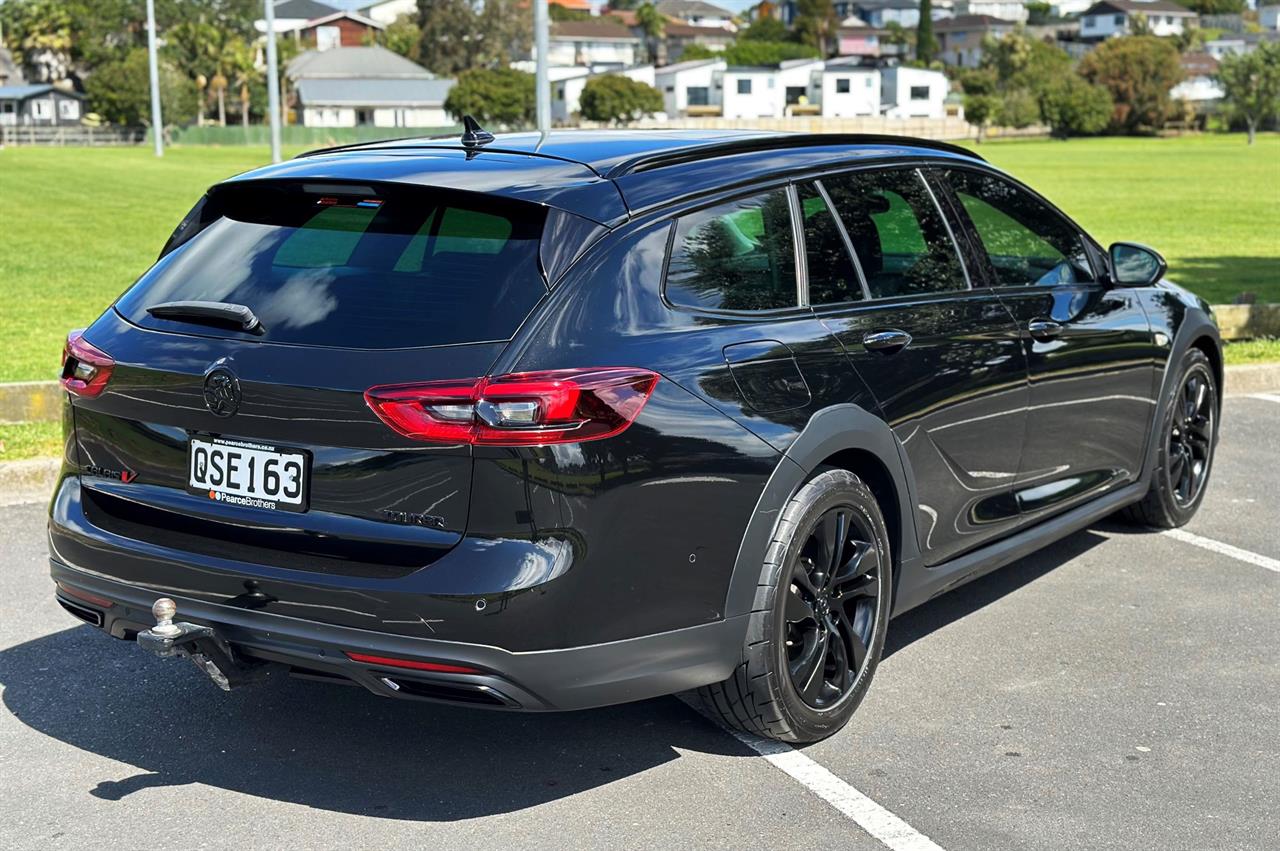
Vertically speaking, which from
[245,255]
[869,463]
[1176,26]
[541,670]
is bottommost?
[541,670]

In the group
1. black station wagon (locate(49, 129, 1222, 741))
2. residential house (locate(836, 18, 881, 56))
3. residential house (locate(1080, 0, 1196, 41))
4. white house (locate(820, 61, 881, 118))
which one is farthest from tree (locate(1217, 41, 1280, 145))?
black station wagon (locate(49, 129, 1222, 741))

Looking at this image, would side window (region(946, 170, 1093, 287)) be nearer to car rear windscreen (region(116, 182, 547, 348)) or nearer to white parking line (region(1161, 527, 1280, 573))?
white parking line (region(1161, 527, 1280, 573))

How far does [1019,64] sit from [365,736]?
146m

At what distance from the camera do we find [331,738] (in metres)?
4.68

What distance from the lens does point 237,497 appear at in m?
4.01

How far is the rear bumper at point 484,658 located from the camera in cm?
381

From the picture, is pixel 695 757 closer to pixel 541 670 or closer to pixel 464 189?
pixel 541 670

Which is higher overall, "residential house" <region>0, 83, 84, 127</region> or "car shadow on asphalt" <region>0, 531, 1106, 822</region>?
"residential house" <region>0, 83, 84, 127</region>

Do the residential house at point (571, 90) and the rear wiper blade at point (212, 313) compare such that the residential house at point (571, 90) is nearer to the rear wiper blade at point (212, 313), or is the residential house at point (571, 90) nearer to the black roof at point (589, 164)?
the black roof at point (589, 164)

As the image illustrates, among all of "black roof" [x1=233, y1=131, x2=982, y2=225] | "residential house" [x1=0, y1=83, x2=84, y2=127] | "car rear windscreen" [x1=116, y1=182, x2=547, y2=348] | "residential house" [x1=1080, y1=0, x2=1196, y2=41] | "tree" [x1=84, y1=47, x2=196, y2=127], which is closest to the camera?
"car rear windscreen" [x1=116, y1=182, x2=547, y2=348]

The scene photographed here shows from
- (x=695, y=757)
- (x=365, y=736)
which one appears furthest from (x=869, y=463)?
(x=365, y=736)

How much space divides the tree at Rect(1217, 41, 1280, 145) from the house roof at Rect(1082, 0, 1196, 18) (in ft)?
263

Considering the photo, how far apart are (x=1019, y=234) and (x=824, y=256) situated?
4.81ft

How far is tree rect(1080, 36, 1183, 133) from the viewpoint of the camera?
114125mm
